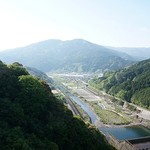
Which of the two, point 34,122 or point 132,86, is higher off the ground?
point 34,122

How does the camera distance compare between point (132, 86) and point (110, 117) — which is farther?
point (132, 86)

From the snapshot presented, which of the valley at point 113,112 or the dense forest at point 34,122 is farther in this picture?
the valley at point 113,112

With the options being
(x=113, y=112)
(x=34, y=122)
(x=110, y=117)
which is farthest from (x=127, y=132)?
(x=34, y=122)

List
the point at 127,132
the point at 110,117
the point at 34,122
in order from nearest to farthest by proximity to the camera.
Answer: the point at 34,122
the point at 127,132
the point at 110,117

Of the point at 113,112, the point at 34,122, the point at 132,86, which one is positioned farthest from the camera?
the point at 132,86

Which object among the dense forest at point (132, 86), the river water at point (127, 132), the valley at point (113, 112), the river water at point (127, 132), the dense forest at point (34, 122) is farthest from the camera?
the dense forest at point (132, 86)

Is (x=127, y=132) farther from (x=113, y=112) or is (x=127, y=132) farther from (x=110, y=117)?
(x=113, y=112)

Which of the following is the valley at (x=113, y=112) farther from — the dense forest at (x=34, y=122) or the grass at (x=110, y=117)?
the dense forest at (x=34, y=122)

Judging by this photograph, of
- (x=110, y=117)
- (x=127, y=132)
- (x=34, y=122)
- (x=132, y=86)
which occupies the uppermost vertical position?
(x=34, y=122)

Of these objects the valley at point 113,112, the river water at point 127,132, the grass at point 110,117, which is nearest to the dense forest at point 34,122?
the river water at point 127,132

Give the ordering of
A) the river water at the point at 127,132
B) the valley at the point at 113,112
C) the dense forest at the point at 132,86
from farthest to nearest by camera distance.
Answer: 1. the dense forest at the point at 132,86
2. the valley at the point at 113,112
3. the river water at the point at 127,132
